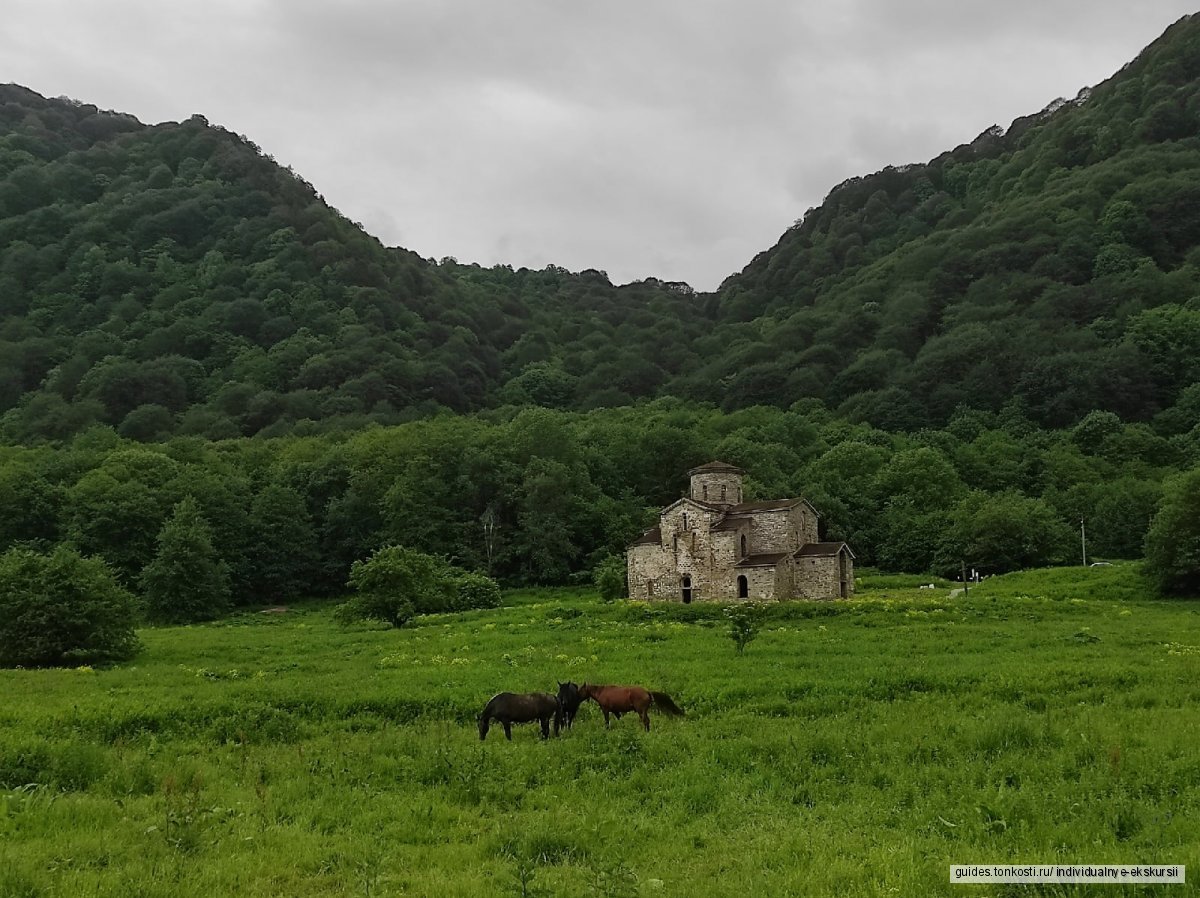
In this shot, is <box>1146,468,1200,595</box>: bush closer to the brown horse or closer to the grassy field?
the grassy field

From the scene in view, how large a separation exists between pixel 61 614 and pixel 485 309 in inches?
5657

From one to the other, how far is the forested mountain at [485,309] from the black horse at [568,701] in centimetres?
9711

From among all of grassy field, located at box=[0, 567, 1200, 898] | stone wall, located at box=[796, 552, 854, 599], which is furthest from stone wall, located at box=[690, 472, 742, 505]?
grassy field, located at box=[0, 567, 1200, 898]

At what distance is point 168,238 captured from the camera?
13175 centimetres

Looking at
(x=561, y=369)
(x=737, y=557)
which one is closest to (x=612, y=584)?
(x=737, y=557)

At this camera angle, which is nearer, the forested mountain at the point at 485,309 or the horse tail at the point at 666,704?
the horse tail at the point at 666,704

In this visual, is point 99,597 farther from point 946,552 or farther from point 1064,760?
point 946,552

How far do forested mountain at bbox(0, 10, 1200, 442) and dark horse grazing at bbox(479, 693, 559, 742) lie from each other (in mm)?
97239

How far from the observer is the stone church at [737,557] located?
1907 inches

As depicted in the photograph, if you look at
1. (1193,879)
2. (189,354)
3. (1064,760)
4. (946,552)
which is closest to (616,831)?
(1193,879)

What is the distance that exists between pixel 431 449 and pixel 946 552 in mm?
48276

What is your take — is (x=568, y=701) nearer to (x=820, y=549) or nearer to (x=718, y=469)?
(x=820, y=549)

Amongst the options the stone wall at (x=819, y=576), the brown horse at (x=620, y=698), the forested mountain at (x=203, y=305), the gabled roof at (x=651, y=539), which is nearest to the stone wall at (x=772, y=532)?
the stone wall at (x=819, y=576)

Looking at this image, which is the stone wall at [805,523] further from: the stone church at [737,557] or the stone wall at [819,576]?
the stone wall at [819,576]
